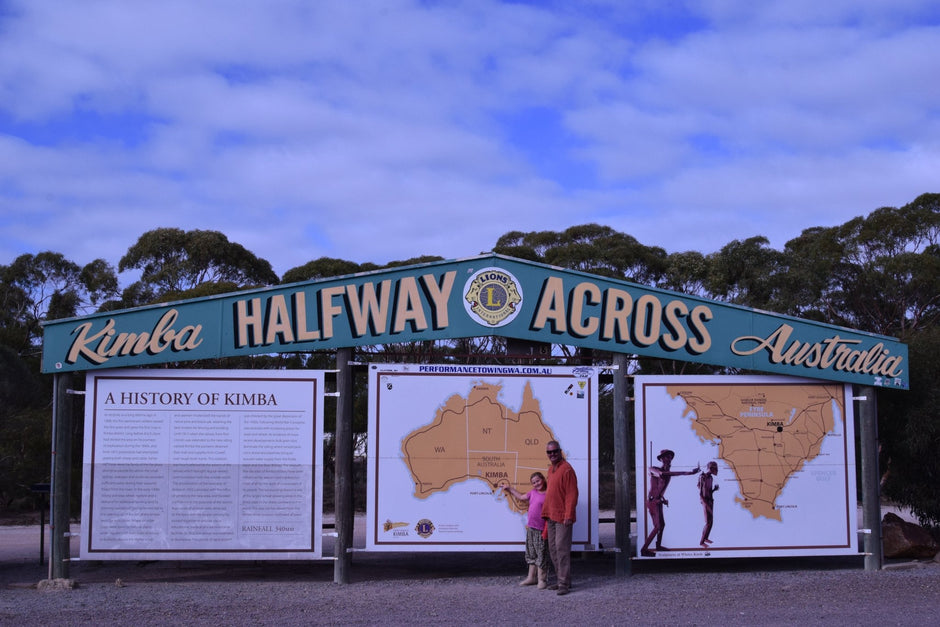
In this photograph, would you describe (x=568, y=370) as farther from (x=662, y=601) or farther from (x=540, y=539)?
(x=662, y=601)

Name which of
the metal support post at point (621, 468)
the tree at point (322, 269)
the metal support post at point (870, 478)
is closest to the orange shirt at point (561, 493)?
the metal support post at point (621, 468)

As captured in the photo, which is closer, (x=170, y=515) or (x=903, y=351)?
(x=170, y=515)

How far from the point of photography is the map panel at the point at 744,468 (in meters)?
11.0

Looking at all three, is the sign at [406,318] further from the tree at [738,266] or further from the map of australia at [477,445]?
the tree at [738,266]

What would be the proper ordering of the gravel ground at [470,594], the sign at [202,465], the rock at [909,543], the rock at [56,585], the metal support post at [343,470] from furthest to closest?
the rock at [909,543] < the metal support post at [343,470] < the sign at [202,465] < the rock at [56,585] < the gravel ground at [470,594]

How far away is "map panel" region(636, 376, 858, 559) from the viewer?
1105 cm

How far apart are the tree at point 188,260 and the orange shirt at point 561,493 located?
23.9 meters

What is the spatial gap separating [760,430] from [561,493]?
314 cm

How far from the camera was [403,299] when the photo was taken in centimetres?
1088

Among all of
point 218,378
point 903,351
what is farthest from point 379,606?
point 903,351

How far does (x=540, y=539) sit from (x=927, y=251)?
81.1ft

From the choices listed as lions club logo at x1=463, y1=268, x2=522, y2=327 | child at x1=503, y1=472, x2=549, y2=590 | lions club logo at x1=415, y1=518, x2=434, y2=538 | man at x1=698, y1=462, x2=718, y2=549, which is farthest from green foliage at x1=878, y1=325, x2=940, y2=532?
lions club logo at x1=415, y1=518, x2=434, y2=538

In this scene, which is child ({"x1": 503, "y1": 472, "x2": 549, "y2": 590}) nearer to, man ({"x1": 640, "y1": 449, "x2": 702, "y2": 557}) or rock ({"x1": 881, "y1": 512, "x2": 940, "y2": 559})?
man ({"x1": 640, "y1": 449, "x2": 702, "y2": 557})

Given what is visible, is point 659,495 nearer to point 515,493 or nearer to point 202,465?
point 515,493
